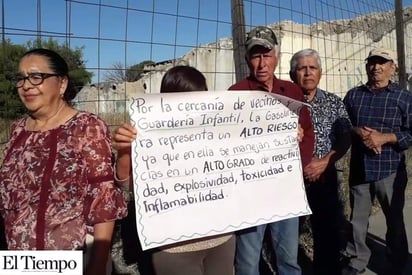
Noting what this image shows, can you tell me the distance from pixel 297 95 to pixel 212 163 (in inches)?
31.8

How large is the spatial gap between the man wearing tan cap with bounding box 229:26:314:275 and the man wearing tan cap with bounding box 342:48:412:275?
0.89 meters

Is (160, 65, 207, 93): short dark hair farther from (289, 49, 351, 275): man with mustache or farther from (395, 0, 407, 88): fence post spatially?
(395, 0, 407, 88): fence post

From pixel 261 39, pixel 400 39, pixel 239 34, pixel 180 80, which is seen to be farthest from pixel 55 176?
pixel 400 39

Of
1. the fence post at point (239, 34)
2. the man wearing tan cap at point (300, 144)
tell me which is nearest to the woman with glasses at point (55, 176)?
the man wearing tan cap at point (300, 144)

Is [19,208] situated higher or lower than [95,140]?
lower

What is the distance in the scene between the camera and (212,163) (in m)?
2.61

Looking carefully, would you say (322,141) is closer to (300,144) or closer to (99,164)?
(300,144)

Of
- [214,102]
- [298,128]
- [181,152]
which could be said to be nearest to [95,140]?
[181,152]

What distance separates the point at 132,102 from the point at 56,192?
0.51 m

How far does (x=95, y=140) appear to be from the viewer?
7.61 feet

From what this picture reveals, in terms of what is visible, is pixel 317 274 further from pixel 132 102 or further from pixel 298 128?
pixel 132 102

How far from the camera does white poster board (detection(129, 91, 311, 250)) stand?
2.42 meters

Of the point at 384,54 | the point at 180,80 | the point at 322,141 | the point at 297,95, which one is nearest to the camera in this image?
the point at 180,80

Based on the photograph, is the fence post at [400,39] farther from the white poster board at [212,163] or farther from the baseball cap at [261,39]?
the white poster board at [212,163]
